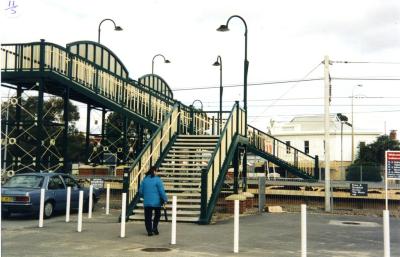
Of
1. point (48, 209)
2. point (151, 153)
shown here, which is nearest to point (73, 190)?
point (48, 209)

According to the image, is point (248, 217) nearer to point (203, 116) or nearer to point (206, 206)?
point (206, 206)

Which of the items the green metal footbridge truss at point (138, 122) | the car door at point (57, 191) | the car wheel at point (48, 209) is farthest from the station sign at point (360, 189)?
the car wheel at point (48, 209)

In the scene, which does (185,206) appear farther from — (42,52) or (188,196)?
(42,52)

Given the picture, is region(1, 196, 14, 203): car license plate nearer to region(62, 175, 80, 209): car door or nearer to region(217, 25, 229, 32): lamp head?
region(62, 175, 80, 209): car door

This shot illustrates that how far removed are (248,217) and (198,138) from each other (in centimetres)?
421

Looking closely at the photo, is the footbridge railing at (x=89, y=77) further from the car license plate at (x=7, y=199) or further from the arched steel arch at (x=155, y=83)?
the arched steel arch at (x=155, y=83)

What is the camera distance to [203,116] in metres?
24.9

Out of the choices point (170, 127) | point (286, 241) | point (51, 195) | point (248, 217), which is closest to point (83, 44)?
point (170, 127)

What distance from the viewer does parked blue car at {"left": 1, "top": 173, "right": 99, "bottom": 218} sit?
15.6 m

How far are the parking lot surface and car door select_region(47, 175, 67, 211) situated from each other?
64 centimetres

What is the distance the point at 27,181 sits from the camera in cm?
1675

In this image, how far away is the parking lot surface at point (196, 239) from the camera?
32.6 ft

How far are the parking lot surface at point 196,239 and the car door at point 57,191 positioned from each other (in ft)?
2.11

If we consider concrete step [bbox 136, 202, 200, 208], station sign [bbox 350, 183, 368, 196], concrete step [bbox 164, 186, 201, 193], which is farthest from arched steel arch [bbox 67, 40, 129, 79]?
station sign [bbox 350, 183, 368, 196]
